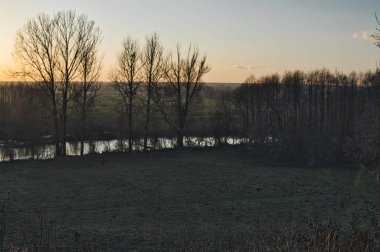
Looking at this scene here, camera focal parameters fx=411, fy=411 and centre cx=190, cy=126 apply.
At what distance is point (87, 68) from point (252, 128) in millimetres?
16683

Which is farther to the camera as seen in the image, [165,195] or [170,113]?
[170,113]

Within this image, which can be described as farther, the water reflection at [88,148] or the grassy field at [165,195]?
the water reflection at [88,148]

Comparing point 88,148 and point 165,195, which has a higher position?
point 88,148

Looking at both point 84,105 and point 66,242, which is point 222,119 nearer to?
point 84,105

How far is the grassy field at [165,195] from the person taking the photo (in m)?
15.4

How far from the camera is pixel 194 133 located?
159 feet

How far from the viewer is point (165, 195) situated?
69.5 ft

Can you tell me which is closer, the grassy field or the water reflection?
the grassy field

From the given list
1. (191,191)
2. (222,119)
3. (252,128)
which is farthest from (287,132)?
(191,191)

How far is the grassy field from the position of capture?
1538 centimetres

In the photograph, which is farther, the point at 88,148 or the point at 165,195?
the point at 88,148

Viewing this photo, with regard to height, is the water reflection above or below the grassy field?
above

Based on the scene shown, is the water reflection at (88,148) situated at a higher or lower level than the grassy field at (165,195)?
higher

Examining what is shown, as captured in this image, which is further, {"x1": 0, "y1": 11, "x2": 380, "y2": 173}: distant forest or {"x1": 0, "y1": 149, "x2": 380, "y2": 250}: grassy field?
{"x1": 0, "y1": 11, "x2": 380, "y2": 173}: distant forest
